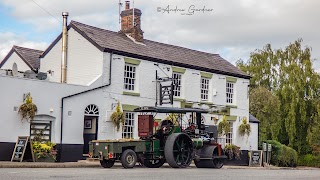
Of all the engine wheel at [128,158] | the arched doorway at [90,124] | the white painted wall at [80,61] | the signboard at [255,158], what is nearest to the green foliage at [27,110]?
the arched doorway at [90,124]

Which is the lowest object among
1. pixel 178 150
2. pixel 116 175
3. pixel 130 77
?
pixel 116 175

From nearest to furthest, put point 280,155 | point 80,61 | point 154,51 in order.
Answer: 1. point 80,61
2. point 154,51
3. point 280,155

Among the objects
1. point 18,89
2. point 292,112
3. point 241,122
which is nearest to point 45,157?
point 18,89

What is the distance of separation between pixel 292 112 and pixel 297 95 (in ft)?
4.54

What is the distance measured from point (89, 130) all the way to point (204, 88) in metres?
8.30

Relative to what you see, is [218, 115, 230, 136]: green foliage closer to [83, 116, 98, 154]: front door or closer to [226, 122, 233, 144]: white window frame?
[226, 122, 233, 144]: white window frame

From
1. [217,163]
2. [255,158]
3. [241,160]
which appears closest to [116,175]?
[217,163]

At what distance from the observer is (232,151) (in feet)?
101

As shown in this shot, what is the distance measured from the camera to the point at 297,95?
41.2 metres

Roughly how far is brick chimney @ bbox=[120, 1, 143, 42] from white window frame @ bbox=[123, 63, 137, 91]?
272 centimetres

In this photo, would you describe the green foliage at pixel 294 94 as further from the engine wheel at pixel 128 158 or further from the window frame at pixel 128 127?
the engine wheel at pixel 128 158

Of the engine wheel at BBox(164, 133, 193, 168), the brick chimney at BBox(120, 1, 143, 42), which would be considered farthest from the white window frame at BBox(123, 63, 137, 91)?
the engine wheel at BBox(164, 133, 193, 168)

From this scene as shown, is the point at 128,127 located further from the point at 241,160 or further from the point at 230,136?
the point at 241,160

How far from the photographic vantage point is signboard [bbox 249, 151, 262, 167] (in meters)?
31.8
